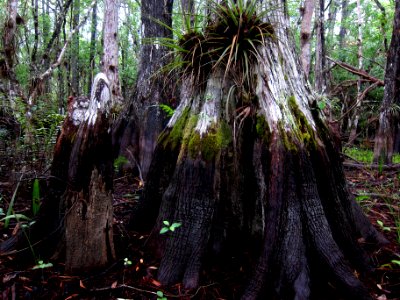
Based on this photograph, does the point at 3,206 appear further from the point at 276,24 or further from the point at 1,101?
the point at 276,24

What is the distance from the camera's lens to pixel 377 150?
804 cm

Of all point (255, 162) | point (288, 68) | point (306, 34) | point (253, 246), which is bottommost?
point (253, 246)

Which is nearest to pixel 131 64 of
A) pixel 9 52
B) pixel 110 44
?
pixel 110 44

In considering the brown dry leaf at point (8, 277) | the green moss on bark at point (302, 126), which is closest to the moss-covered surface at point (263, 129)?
the green moss on bark at point (302, 126)

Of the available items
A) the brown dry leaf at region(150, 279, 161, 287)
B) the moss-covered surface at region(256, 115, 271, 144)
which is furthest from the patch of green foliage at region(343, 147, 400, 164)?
the brown dry leaf at region(150, 279, 161, 287)

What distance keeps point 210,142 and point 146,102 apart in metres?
4.10

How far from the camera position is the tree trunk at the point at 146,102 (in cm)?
649

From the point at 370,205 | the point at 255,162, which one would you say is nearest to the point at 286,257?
the point at 255,162

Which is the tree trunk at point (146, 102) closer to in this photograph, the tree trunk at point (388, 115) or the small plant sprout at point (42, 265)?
the small plant sprout at point (42, 265)

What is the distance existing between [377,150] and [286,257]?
263 inches

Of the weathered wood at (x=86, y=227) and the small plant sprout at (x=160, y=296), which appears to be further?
the weathered wood at (x=86, y=227)

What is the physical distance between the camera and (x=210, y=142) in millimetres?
2949

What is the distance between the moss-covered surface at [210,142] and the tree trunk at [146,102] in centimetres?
366

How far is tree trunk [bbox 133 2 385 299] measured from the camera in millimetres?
2621
